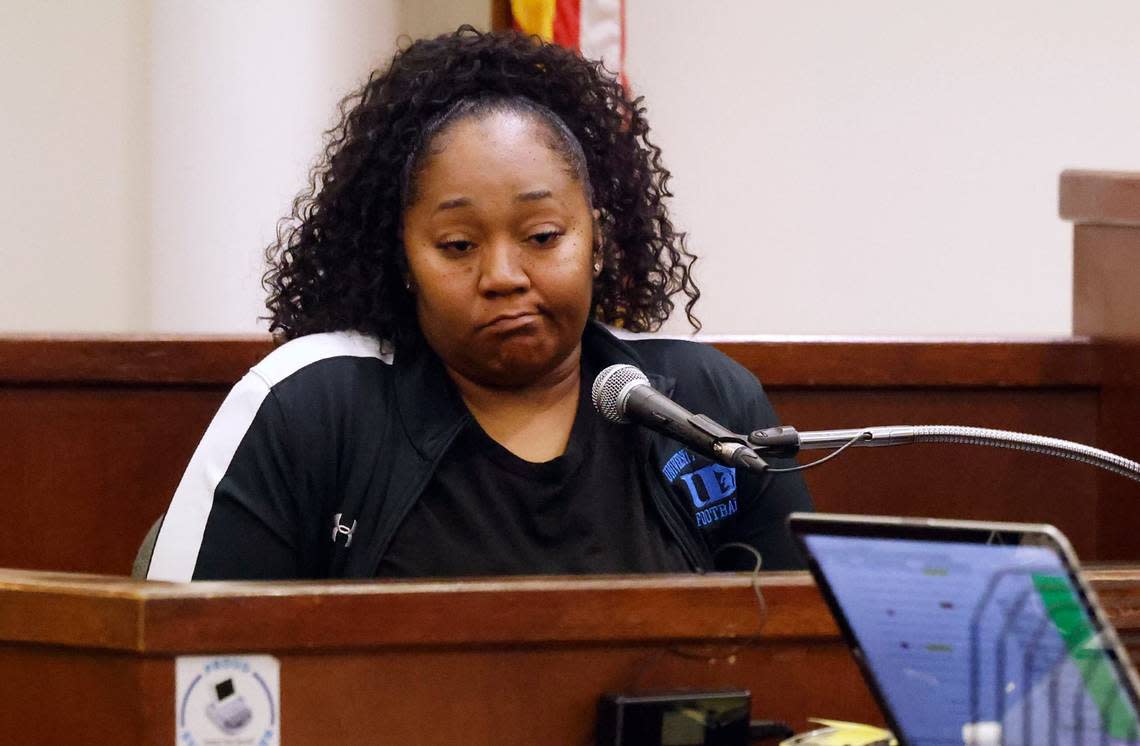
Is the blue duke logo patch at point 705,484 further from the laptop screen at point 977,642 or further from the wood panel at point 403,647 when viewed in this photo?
the laptop screen at point 977,642

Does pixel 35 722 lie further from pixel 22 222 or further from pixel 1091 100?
pixel 1091 100

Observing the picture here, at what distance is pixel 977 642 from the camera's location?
0.79 meters

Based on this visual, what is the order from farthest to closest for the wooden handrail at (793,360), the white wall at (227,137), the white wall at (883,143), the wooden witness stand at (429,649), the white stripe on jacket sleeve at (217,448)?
the white wall at (883,143)
the white wall at (227,137)
the wooden handrail at (793,360)
the white stripe on jacket sleeve at (217,448)
the wooden witness stand at (429,649)

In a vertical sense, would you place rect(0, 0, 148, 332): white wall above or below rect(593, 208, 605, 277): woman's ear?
above

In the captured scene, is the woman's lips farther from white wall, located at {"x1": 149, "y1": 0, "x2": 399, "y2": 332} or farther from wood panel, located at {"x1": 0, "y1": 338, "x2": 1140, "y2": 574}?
white wall, located at {"x1": 149, "y1": 0, "x2": 399, "y2": 332}

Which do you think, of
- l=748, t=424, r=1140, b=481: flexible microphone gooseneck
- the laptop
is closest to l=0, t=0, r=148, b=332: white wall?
l=748, t=424, r=1140, b=481: flexible microphone gooseneck

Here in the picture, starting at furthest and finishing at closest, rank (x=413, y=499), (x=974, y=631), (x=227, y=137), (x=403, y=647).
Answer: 1. (x=227, y=137)
2. (x=413, y=499)
3. (x=403, y=647)
4. (x=974, y=631)

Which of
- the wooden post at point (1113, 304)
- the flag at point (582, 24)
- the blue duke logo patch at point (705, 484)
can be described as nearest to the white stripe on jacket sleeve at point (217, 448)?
the blue duke logo patch at point (705, 484)

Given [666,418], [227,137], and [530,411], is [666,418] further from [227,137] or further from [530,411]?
[227,137]

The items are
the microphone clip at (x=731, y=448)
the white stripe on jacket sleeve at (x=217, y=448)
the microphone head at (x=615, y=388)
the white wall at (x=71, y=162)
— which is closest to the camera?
the microphone clip at (x=731, y=448)

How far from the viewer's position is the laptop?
2.43 feet

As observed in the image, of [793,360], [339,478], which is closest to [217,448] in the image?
[339,478]

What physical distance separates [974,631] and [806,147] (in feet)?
9.31

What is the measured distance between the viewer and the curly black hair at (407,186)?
1.78 m
